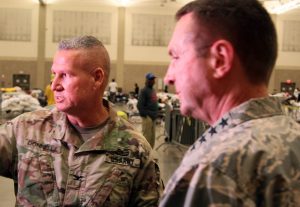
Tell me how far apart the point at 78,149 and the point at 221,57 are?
45.8 inches

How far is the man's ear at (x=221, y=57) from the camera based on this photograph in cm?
110

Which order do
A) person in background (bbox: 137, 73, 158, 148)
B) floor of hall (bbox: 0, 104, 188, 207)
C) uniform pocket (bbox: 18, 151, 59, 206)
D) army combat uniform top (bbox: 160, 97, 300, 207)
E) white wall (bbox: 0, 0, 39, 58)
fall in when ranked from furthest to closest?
1. white wall (bbox: 0, 0, 39, 58)
2. person in background (bbox: 137, 73, 158, 148)
3. floor of hall (bbox: 0, 104, 188, 207)
4. uniform pocket (bbox: 18, 151, 59, 206)
5. army combat uniform top (bbox: 160, 97, 300, 207)

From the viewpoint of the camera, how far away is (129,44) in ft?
85.7

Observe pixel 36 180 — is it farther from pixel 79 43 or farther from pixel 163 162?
pixel 163 162

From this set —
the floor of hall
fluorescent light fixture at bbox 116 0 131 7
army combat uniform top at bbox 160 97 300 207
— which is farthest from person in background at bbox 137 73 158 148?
fluorescent light fixture at bbox 116 0 131 7

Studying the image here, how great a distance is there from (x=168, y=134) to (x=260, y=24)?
411 inches

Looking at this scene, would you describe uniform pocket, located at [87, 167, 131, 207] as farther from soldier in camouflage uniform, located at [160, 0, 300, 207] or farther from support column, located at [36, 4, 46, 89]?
support column, located at [36, 4, 46, 89]

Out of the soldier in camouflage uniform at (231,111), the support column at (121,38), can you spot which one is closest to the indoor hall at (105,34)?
the support column at (121,38)

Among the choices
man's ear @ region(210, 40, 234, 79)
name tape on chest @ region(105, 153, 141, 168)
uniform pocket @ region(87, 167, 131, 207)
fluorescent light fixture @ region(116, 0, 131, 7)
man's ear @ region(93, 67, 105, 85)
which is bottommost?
uniform pocket @ region(87, 167, 131, 207)

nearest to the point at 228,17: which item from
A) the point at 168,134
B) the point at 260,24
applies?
the point at 260,24

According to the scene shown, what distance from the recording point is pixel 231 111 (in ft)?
3.71

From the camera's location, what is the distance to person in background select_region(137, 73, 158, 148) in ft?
32.8

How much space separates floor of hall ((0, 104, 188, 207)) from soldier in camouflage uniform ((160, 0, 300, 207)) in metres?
3.99

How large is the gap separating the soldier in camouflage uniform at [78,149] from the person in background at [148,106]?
768 centimetres
